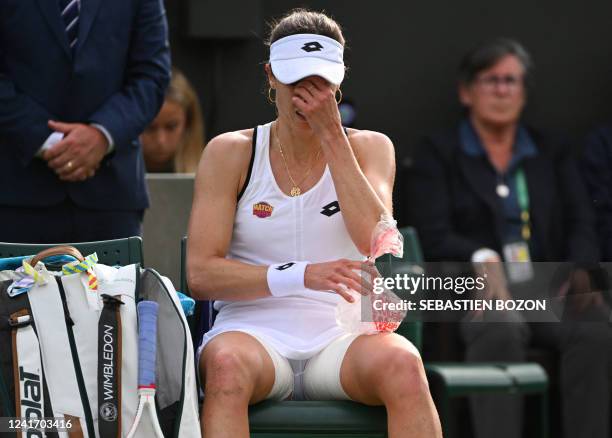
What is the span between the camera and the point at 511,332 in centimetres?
497

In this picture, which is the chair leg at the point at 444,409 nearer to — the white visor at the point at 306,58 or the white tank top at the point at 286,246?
the white tank top at the point at 286,246

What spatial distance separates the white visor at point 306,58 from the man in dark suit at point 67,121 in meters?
0.71

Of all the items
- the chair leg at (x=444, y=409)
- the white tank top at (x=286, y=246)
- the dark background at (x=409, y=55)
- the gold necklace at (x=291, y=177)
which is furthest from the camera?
the dark background at (x=409, y=55)

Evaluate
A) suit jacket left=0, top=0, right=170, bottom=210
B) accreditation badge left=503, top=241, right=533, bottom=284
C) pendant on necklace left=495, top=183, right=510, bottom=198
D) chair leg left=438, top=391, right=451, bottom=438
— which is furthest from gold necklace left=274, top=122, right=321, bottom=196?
pendant on necklace left=495, top=183, right=510, bottom=198

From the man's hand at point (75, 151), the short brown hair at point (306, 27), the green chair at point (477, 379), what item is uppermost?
the short brown hair at point (306, 27)

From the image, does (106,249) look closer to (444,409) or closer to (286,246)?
(286,246)

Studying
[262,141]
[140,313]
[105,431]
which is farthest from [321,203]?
[105,431]

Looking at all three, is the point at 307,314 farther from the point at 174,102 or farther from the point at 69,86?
the point at 174,102

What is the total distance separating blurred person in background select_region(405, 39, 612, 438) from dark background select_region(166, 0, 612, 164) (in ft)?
1.00

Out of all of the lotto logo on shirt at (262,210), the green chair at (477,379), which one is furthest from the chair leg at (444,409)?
the lotto logo on shirt at (262,210)

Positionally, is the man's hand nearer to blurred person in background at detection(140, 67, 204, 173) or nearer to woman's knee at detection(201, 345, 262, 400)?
woman's knee at detection(201, 345, 262, 400)

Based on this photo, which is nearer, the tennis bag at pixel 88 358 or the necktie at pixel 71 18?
the tennis bag at pixel 88 358

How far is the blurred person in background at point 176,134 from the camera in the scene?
5.31 m

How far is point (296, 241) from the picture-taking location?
352 cm
